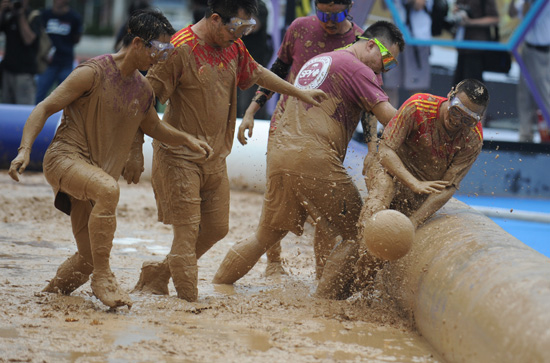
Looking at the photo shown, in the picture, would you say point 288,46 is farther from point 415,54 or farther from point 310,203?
point 415,54

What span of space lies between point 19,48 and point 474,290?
10.5 metres

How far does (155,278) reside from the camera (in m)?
5.55

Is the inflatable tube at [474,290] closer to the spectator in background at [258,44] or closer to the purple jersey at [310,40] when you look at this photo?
the purple jersey at [310,40]

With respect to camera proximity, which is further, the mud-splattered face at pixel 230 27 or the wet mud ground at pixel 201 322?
the mud-splattered face at pixel 230 27

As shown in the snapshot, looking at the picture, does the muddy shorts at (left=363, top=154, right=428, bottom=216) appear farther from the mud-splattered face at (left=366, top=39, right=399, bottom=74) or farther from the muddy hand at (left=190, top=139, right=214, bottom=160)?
the muddy hand at (left=190, top=139, right=214, bottom=160)

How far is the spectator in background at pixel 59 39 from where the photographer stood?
43.1 ft

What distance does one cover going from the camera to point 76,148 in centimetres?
490

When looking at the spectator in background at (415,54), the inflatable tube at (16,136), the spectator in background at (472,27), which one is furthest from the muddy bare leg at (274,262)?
the spectator in background at (472,27)

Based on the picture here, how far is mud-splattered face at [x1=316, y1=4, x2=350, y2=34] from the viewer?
20.4ft

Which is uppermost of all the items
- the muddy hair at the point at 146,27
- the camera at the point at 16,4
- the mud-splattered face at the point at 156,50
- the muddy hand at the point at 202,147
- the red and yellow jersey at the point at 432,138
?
the muddy hair at the point at 146,27

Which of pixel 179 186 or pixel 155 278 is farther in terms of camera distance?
pixel 155 278

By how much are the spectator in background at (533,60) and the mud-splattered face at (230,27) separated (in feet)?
26.4

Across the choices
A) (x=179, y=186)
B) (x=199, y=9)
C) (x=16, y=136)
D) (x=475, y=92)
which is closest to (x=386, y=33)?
(x=475, y=92)

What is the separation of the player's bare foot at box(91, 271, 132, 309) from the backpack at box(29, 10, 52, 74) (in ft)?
29.4
